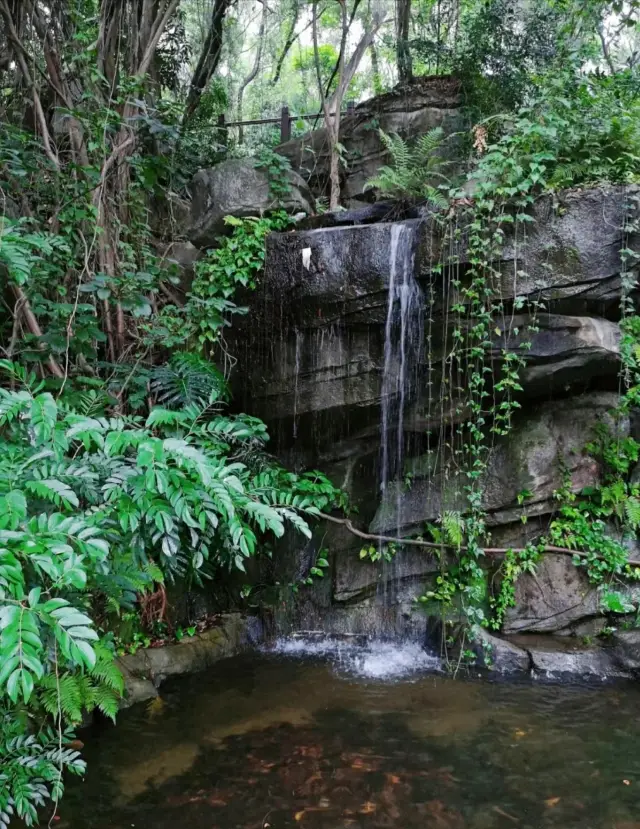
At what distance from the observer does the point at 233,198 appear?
6586 millimetres

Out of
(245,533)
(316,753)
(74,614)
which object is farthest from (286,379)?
(74,614)

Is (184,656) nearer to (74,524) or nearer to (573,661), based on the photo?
(573,661)

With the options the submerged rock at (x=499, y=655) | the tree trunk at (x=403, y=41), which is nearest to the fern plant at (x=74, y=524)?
the submerged rock at (x=499, y=655)

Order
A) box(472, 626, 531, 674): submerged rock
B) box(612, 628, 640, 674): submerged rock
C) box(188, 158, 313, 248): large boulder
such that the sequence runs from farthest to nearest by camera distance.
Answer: box(188, 158, 313, 248): large boulder, box(472, 626, 531, 674): submerged rock, box(612, 628, 640, 674): submerged rock

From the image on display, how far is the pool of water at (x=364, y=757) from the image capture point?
3.26 metres

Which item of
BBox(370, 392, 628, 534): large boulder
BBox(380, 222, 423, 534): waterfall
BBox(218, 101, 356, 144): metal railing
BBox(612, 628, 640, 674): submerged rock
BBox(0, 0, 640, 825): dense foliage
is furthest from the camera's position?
BBox(218, 101, 356, 144): metal railing

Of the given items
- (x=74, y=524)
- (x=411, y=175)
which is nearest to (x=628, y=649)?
(x=74, y=524)

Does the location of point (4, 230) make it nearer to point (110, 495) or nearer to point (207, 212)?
point (110, 495)

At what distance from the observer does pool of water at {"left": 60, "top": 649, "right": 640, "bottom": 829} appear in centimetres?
326

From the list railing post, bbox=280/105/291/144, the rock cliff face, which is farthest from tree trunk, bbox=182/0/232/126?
the rock cliff face

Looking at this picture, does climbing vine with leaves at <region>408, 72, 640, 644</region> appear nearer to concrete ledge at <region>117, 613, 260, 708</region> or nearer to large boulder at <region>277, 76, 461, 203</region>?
concrete ledge at <region>117, 613, 260, 708</region>

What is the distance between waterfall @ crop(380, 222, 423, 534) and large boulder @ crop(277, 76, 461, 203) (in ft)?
11.1

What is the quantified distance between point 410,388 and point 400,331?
22.2 inches

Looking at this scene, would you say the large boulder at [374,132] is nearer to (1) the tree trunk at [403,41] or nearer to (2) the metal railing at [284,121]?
(1) the tree trunk at [403,41]
